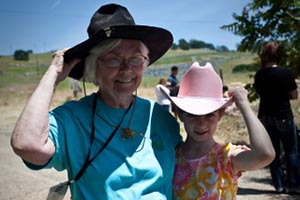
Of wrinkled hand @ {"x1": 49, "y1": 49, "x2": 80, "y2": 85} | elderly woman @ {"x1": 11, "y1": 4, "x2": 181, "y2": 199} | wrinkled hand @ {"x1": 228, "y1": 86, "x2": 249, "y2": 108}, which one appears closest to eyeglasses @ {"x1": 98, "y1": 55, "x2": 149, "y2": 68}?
elderly woman @ {"x1": 11, "y1": 4, "x2": 181, "y2": 199}

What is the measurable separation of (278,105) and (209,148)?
9.74 ft

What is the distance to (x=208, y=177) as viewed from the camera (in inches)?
67.1

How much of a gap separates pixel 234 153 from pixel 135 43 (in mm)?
728

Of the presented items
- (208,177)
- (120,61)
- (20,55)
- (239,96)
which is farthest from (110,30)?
(20,55)

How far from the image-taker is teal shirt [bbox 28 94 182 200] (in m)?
1.55

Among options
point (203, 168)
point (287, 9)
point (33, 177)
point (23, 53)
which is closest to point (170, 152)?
point (203, 168)

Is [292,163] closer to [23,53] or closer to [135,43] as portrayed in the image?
[135,43]

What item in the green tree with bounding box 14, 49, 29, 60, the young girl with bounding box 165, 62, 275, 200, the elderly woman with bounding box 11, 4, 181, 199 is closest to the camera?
the elderly woman with bounding box 11, 4, 181, 199

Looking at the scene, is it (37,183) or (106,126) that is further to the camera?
(37,183)

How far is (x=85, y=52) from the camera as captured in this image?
176 centimetres

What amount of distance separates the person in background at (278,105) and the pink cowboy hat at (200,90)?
2.75m

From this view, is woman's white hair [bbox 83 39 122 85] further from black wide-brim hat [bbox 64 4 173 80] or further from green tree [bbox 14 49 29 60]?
green tree [bbox 14 49 29 60]

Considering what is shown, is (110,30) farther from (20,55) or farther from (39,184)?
(20,55)

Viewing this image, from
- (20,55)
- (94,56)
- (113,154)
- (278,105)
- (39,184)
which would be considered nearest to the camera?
(113,154)
